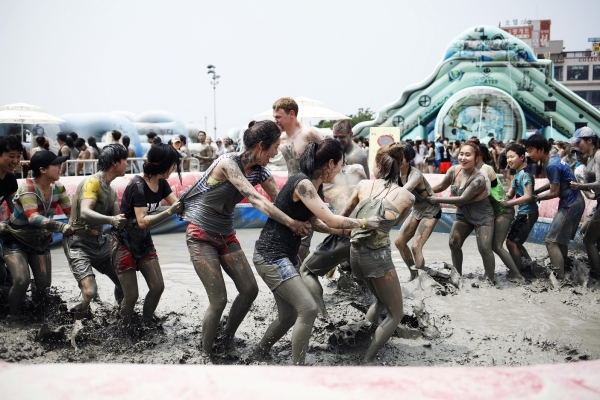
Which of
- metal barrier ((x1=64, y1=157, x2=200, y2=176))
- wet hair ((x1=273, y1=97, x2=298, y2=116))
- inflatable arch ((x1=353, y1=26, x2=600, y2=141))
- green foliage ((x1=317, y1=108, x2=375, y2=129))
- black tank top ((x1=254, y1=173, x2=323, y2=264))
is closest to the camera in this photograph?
black tank top ((x1=254, y1=173, x2=323, y2=264))

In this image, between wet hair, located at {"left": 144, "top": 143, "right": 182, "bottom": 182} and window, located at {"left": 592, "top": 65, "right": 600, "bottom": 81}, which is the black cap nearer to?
wet hair, located at {"left": 144, "top": 143, "right": 182, "bottom": 182}

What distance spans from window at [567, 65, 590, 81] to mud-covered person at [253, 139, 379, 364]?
76.7m

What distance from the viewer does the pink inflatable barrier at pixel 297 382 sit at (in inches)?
41.8

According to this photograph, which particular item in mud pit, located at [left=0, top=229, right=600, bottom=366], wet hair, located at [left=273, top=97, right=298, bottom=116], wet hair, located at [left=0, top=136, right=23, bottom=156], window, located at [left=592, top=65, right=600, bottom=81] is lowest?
mud pit, located at [left=0, top=229, right=600, bottom=366]

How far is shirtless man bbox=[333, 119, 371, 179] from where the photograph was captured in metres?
6.60

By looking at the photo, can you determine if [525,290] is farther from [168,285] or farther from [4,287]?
[4,287]

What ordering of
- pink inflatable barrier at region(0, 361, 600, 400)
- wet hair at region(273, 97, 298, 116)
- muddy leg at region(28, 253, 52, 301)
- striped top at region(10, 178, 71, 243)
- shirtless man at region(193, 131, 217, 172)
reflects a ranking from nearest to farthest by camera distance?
pink inflatable barrier at region(0, 361, 600, 400) < striped top at region(10, 178, 71, 243) < muddy leg at region(28, 253, 52, 301) < wet hair at region(273, 97, 298, 116) < shirtless man at region(193, 131, 217, 172)

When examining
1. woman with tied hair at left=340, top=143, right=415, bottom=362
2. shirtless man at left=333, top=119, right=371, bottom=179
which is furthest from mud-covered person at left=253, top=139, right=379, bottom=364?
shirtless man at left=333, top=119, right=371, bottom=179

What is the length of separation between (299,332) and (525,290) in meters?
4.35

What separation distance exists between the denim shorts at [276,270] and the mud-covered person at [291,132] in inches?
78.3

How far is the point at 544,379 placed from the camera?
1.08 metres

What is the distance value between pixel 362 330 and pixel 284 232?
130 cm

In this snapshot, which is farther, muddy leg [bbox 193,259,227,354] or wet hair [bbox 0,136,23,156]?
wet hair [bbox 0,136,23,156]

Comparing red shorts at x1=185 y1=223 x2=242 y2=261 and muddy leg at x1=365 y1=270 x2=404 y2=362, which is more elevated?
red shorts at x1=185 y1=223 x2=242 y2=261
